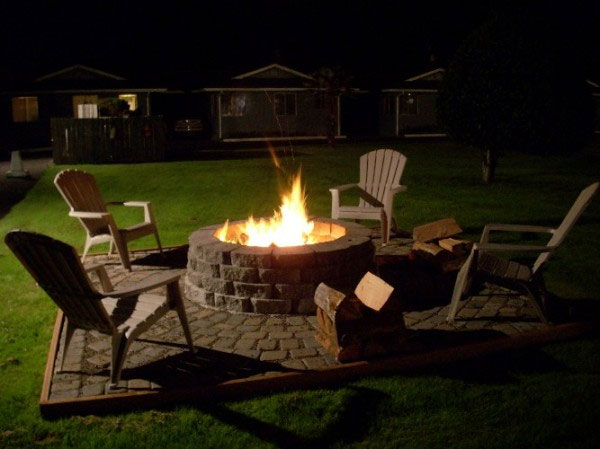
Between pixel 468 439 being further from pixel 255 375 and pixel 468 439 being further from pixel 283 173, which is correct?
pixel 283 173

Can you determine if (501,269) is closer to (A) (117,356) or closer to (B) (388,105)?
(A) (117,356)

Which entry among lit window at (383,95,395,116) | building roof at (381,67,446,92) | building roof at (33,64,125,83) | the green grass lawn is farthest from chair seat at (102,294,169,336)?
lit window at (383,95,395,116)

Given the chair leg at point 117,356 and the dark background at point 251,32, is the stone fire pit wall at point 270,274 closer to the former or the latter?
the chair leg at point 117,356

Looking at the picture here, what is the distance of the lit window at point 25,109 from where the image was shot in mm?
30375

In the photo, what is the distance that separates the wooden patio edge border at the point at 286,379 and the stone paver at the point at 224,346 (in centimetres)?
13

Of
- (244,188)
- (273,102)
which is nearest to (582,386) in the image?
(244,188)

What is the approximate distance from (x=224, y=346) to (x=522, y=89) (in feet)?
34.8

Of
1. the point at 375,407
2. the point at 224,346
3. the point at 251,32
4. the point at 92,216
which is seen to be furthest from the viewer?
the point at 251,32

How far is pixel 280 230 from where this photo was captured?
253 inches

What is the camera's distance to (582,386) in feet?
13.4

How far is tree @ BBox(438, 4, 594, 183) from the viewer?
1298 cm

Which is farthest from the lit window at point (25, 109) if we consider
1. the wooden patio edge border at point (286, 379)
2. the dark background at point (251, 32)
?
the wooden patio edge border at point (286, 379)

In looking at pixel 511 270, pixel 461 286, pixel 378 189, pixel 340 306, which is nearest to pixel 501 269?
pixel 511 270

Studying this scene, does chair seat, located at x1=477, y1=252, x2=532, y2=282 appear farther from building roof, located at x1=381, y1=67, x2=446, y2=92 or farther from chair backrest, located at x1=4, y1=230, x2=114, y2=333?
building roof, located at x1=381, y1=67, x2=446, y2=92
